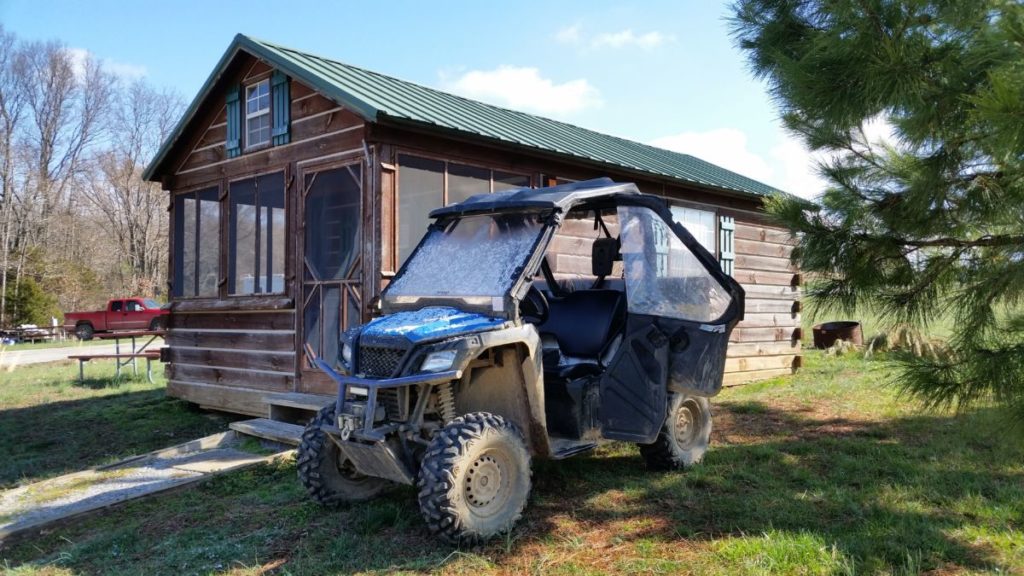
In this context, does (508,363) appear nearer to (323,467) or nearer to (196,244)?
(323,467)

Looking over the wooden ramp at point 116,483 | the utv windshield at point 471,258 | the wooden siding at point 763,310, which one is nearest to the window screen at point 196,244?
the wooden ramp at point 116,483

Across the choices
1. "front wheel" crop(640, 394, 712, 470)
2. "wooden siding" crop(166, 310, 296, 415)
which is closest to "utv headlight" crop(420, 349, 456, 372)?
"front wheel" crop(640, 394, 712, 470)

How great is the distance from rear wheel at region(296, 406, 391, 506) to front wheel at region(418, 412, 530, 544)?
0.91 m

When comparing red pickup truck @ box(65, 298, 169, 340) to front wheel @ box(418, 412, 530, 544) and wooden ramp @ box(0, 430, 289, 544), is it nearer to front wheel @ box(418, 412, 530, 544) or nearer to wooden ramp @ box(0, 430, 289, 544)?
wooden ramp @ box(0, 430, 289, 544)

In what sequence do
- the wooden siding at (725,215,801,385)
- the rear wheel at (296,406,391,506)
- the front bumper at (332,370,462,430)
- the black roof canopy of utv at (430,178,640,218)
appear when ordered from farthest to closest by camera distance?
the wooden siding at (725,215,801,385)
the black roof canopy of utv at (430,178,640,218)
the rear wheel at (296,406,391,506)
the front bumper at (332,370,462,430)

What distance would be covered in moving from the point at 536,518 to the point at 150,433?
6.39 m

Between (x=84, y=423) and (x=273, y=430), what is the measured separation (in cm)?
399

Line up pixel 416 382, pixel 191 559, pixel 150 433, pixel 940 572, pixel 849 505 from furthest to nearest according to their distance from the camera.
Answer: pixel 150 433, pixel 849 505, pixel 191 559, pixel 416 382, pixel 940 572

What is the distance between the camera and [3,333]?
2911 cm

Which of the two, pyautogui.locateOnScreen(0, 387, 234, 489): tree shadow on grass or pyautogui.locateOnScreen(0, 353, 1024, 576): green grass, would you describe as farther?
pyautogui.locateOnScreen(0, 387, 234, 489): tree shadow on grass

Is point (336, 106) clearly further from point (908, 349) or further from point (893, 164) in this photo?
point (908, 349)

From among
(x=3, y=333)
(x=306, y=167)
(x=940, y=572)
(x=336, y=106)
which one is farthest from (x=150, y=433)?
(x=3, y=333)

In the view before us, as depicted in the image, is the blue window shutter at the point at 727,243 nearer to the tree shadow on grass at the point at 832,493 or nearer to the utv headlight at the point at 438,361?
the tree shadow on grass at the point at 832,493

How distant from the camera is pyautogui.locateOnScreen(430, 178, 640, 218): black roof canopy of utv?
480 cm
